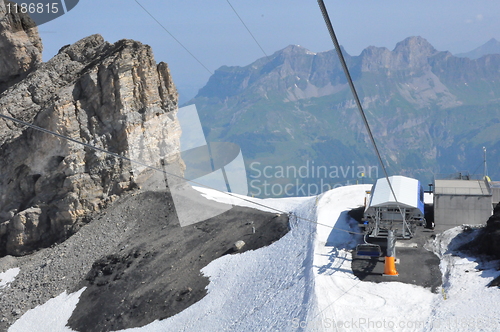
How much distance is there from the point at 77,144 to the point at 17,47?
64.4 feet

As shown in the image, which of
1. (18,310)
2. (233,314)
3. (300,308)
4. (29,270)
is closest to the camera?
(300,308)

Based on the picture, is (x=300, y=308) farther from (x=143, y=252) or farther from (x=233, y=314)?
(x=143, y=252)

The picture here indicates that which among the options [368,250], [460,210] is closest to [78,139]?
[368,250]

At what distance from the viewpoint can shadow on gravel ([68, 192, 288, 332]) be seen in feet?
128

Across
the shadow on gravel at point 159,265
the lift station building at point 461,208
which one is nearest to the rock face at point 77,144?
the shadow on gravel at point 159,265

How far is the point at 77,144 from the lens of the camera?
56.5 m

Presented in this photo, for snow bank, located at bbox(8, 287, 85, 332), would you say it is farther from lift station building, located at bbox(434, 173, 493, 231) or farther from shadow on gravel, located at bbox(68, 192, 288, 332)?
lift station building, located at bbox(434, 173, 493, 231)

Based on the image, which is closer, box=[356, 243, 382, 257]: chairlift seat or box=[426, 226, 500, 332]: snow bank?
box=[426, 226, 500, 332]: snow bank

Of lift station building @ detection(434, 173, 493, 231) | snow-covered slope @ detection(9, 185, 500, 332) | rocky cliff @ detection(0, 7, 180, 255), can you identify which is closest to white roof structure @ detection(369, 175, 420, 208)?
lift station building @ detection(434, 173, 493, 231)

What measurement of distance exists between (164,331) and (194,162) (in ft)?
145

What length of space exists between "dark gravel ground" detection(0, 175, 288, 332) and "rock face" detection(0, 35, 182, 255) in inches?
122

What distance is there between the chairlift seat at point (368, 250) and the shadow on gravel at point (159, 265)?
28.5 ft

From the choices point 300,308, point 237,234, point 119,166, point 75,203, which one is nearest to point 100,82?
point 119,166

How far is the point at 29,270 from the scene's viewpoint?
50.7m
